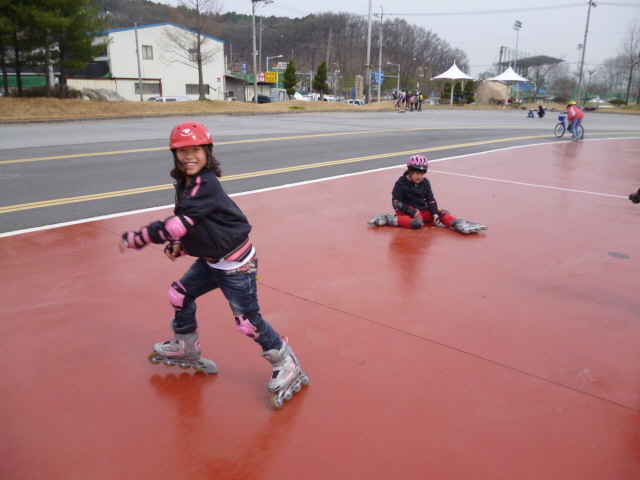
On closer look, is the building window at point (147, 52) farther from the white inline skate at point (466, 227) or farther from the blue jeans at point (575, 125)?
the white inline skate at point (466, 227)

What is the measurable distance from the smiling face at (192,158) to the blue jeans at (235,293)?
583mm

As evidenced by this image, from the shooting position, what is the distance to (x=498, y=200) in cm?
873

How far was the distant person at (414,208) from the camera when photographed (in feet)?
22.8

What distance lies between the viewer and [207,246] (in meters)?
2.94

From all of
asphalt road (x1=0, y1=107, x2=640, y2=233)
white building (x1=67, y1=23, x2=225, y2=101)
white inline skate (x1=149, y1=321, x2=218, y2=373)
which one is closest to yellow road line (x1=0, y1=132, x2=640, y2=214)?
asphalt road (x1=0, y1=107, x2=640, y2=233)

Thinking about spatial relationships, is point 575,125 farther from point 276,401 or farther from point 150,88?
point 150,88

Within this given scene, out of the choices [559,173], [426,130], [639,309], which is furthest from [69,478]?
[426,130]

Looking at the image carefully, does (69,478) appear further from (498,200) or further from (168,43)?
(168,43)

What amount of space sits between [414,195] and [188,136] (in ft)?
15.4

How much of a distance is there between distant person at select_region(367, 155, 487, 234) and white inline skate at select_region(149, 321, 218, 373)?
3946mm

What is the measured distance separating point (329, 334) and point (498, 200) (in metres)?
5.68

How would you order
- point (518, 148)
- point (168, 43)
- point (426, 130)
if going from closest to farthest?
point (518, 148) → point (426, 130) → point (168, 43)

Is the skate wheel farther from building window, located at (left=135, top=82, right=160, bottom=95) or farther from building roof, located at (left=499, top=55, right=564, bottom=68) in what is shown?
building roof, located at (left=499, top=55, right=564, bottom=68)

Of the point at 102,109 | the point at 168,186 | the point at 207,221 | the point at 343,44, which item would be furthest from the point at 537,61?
the point at 207,221
